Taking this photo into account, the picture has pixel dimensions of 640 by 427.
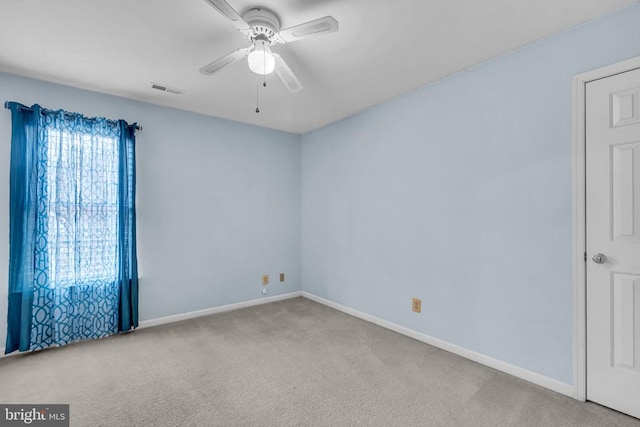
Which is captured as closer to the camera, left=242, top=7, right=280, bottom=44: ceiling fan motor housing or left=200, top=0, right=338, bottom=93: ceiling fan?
left=200, top=0, right=338, bottom=93: ceiling fan

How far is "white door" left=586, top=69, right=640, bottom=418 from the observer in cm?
180

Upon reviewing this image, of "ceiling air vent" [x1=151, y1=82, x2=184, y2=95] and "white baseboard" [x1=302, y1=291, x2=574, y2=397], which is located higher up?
"ceiling air vent" [x1=151, y1=82, x2=184, y2=95]

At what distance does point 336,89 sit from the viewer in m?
2.99

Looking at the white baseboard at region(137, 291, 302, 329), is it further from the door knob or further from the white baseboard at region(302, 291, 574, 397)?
the door knob

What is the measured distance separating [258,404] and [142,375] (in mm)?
1018

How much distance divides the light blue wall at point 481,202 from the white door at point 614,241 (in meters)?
0.12

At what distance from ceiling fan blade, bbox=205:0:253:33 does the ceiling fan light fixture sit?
171mm

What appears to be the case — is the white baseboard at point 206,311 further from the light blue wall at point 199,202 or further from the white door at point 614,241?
the white door at point 614,241

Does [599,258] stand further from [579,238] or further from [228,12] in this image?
[228,12]

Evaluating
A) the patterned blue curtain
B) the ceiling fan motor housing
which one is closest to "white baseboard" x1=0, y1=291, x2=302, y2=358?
the patterned blue curtain

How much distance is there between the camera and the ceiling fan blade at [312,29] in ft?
5.22

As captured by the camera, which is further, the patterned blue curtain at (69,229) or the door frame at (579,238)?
the patterned blue curtain at (69,229)
